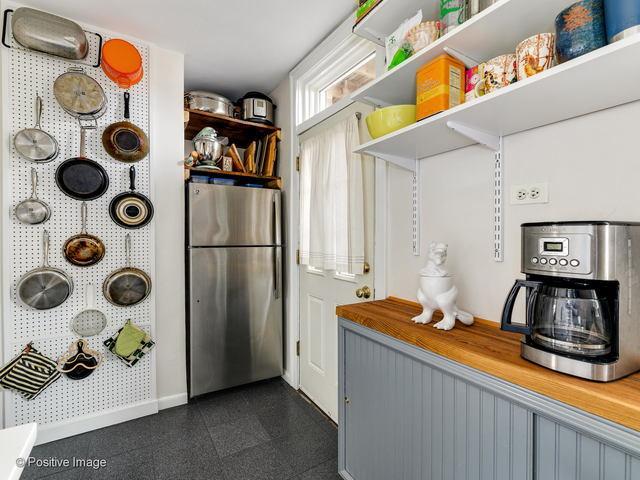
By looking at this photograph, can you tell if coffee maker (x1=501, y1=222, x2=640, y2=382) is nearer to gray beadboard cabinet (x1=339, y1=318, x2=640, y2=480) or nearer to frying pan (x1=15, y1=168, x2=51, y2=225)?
gray beadboard cabinet (x1=339, y1=318, x2=640, y2=480)

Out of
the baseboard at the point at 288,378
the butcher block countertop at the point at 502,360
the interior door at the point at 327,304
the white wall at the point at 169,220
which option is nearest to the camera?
the butcher block countertop at the point at 502,360

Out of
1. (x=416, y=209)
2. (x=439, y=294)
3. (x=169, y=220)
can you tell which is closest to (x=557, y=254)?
(x=439, y=294)

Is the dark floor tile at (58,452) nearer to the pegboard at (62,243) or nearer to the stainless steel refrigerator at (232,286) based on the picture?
the pegboard at (62,243)

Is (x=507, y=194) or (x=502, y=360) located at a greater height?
(x=507, y=194)

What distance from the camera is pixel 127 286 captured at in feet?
6.93

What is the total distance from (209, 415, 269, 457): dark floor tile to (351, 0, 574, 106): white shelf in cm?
212

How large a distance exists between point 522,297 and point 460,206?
0.44 metres

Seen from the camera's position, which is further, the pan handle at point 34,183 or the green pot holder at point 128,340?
the green pot holder at point 128,340

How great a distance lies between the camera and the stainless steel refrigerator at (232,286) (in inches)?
93.7

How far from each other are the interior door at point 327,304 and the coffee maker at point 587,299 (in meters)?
1.05

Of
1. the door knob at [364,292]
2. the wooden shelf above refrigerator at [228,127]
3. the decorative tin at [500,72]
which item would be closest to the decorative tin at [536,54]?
the decorative tin at [500,72]

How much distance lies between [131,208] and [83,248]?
371 mm

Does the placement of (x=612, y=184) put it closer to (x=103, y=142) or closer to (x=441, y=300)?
(x=441, y=300)

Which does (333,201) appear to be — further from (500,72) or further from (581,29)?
(581,29)
